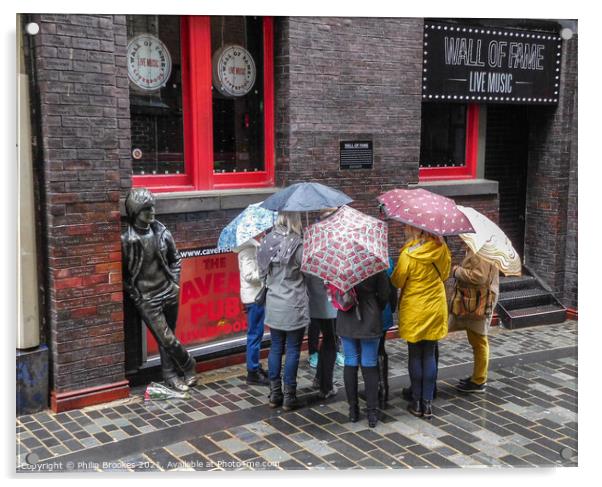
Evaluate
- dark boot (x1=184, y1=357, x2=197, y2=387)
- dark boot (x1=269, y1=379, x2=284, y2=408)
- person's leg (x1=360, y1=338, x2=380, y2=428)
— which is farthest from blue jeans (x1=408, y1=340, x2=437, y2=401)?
dark boot (x1=184, y1=357, x2=197, y2=387)

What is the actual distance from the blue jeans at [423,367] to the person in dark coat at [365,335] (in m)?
0.39

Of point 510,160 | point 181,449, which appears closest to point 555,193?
point 510,160

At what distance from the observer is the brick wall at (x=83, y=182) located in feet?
19.0

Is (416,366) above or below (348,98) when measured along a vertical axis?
below

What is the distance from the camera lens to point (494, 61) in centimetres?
888

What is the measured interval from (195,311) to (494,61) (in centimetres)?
495

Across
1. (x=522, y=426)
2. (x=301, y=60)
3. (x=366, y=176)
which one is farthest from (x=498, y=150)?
(x=522, y=426)

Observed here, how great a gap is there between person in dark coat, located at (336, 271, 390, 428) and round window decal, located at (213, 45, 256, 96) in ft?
9.26

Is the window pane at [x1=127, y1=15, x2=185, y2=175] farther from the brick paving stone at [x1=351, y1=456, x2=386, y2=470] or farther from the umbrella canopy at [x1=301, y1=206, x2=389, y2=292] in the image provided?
the brick paving stone at [x1=351, y1=456, x2=386, y2=470]

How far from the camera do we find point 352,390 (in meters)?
6.01

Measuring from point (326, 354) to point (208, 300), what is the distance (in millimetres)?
1547

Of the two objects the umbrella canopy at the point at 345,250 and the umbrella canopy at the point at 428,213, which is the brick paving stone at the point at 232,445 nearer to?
the umbrella canopy at the point at 345,250

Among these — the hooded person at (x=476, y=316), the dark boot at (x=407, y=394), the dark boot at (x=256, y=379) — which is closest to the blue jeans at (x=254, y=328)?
the dark boot at (x=256, y=379)

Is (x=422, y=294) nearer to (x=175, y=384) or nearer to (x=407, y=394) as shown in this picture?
(x=407, y=394)
